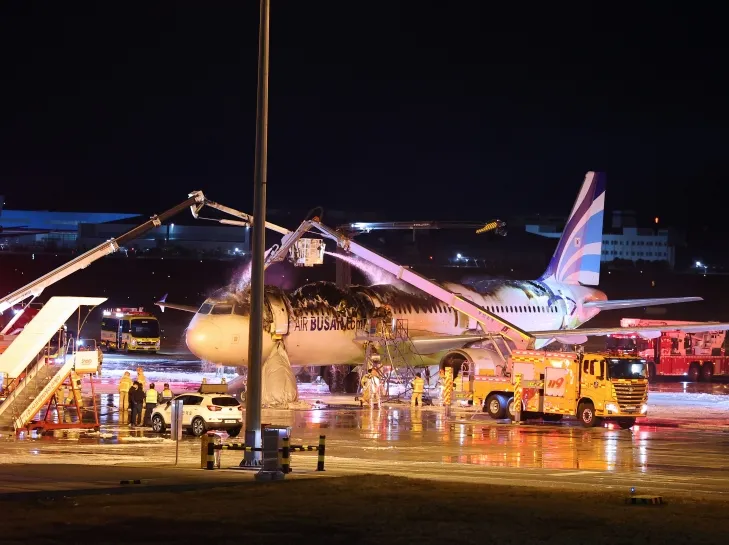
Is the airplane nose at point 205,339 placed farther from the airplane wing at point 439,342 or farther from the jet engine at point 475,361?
the jet engine at point 475,361

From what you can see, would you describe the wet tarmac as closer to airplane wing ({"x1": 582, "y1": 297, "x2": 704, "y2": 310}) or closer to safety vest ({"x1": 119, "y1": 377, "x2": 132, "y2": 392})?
safety vest ({"x1": 119, "y1": 377, "x2": 132, "y2": 392})

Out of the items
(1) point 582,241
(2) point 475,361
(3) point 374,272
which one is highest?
(1) point 582,241

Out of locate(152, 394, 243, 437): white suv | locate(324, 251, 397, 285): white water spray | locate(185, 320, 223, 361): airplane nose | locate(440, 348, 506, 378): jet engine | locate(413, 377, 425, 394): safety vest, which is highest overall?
locate(324, 251, 397, 285): white water spray

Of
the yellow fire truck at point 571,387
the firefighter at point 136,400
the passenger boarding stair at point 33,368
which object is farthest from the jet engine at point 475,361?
the passenger boarding stair at point 33,368

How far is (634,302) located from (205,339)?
23.0 meters

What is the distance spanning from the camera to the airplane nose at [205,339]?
135 ft

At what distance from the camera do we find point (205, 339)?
4116cm

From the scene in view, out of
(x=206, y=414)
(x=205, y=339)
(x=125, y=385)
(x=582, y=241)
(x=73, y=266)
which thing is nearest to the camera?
(x=206, y=414)

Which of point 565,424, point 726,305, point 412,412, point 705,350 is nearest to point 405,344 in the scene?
point 412,412

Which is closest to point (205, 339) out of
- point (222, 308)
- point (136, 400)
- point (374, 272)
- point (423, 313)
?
point (222, 308)

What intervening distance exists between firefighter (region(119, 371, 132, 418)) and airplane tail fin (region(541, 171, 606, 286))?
28730 millimetres

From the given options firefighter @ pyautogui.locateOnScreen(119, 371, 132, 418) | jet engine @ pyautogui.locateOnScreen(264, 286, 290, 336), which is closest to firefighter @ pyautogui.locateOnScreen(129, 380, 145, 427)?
firefighter @ pyautogui.locateOnScreen(119, 371, 132, 418)

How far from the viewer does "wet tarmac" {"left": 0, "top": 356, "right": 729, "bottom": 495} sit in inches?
918

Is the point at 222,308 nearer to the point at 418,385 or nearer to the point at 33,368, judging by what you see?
the point at 418,385
